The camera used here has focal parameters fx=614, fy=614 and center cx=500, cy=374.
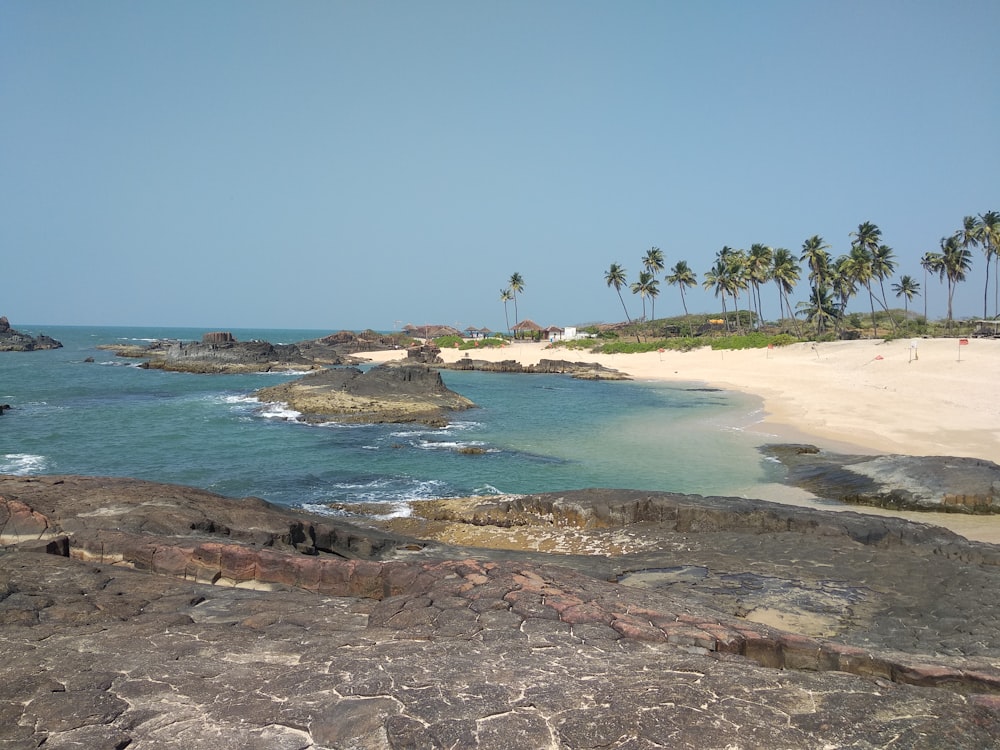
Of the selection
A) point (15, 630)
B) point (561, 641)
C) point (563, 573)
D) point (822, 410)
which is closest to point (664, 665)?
point (561, 641)

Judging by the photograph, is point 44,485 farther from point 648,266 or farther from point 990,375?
point 648,266

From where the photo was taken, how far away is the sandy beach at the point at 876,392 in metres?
24.8

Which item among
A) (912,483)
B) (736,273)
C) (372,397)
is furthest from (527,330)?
(912,483)

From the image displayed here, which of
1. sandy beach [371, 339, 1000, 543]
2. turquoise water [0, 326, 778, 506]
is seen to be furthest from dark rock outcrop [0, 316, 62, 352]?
sandy beach [371, 339, 1000, 543]

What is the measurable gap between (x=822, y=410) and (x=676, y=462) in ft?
51.0

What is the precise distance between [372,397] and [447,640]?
117 ft

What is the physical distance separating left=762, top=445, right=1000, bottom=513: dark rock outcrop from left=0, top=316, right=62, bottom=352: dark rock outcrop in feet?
405

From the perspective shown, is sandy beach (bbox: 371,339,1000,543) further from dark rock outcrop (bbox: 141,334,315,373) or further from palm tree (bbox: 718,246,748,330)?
dark rock outcrop (bbox: 141,334,315,373)

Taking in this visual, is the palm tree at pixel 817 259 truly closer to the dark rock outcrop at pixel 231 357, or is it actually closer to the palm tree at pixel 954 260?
the palm tree at pixel 954 260

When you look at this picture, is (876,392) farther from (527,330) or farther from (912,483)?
(527,330)

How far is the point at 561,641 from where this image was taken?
6168mm

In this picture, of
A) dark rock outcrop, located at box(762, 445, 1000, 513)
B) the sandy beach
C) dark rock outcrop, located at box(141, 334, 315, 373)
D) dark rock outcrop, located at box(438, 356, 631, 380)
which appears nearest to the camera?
dark rock outcrop, located at box(762, 445, 1000, 513)

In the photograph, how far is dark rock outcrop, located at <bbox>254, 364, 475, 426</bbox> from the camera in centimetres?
3678

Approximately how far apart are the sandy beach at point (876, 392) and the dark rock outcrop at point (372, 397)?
19849mm
